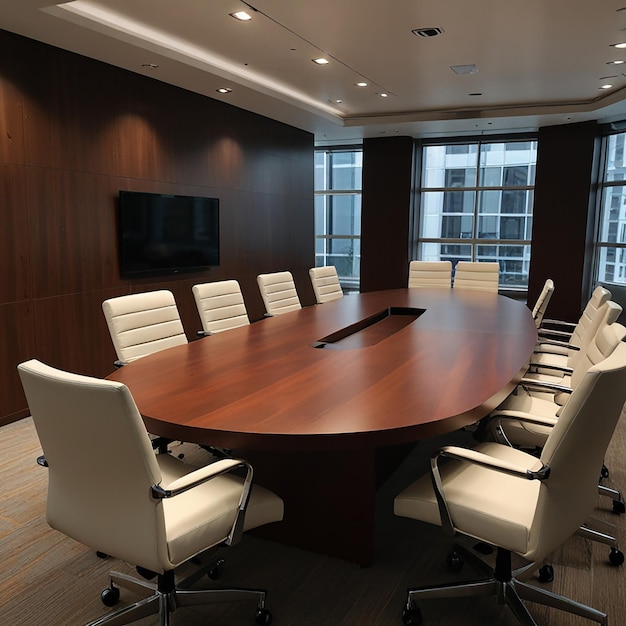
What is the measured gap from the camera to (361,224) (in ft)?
31.7

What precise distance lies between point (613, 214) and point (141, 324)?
723 centimetres

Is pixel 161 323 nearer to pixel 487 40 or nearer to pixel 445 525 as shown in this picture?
pixel 445 525

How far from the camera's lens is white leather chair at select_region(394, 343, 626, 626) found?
1.65 meters

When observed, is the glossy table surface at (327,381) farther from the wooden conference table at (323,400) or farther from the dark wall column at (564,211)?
the dark wall column at (564,211)

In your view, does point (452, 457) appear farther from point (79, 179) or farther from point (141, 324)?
point (79, 179)

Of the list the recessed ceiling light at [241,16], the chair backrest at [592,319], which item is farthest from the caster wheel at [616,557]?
the recessed ceiling light at [241,16]

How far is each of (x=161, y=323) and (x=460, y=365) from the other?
68.9 inches

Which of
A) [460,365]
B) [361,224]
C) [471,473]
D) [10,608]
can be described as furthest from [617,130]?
[10,608]

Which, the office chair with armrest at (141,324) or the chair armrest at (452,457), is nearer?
the chair armrest at (452,457)

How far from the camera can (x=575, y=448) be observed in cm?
167

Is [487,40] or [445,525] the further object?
[487,40]

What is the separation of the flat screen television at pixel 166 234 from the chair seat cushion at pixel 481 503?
3.96 meters

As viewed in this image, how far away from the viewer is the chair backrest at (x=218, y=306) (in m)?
3.91

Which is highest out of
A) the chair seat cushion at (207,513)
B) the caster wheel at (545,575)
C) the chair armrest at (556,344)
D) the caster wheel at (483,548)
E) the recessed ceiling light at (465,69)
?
the recessed ceiling light at (465,69)
